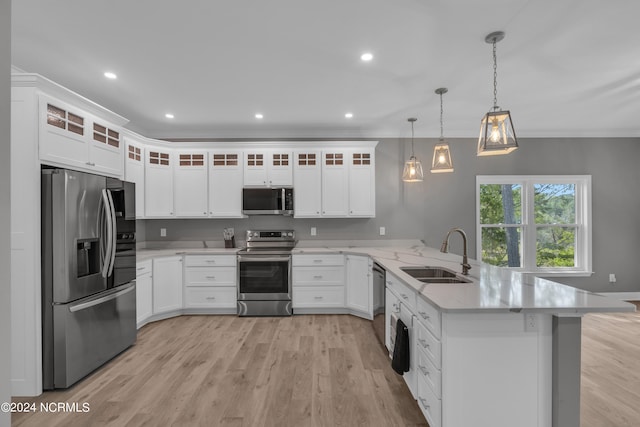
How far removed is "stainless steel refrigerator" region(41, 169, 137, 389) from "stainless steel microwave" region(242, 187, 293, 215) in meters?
1.64

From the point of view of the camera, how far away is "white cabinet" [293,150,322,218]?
434 centimetres

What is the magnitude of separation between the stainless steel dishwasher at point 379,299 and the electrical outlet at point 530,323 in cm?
136

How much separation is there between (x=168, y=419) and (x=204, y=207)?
2.87 metres

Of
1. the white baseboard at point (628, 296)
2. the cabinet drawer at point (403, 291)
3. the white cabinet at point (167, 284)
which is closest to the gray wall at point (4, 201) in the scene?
the cabinet drawer at point (403, 291)

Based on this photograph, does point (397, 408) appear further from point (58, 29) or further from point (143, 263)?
point (58, 29)

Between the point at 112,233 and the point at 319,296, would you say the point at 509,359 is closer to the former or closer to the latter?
the point at 319,296

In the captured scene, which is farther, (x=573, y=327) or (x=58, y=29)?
(x=58, y=29)

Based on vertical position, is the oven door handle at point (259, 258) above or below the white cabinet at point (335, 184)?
below

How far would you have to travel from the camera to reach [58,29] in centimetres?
213

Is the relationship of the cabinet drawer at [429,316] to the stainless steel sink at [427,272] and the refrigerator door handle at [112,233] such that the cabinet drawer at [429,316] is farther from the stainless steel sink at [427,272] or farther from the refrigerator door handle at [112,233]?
the refrigerator door handle at [112,233]

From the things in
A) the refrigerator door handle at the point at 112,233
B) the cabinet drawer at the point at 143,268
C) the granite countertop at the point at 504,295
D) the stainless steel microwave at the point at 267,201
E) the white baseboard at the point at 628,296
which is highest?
the stainless steel microwave at the point at 267,201

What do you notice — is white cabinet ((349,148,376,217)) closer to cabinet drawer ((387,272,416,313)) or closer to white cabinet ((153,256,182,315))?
cabinet drawer ((387,272,416,313))

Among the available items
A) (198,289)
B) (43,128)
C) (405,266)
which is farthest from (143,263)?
(405,266)

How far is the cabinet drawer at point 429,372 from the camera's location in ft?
5.31
